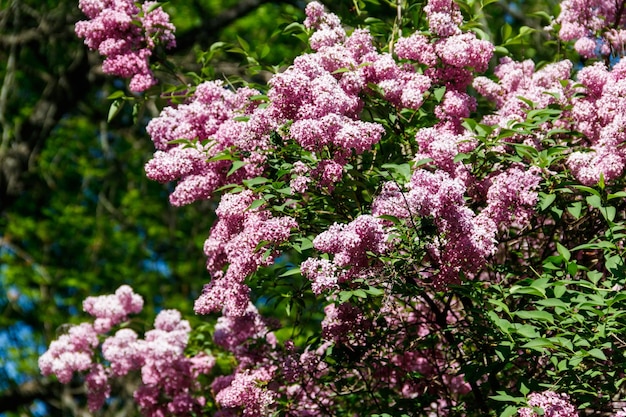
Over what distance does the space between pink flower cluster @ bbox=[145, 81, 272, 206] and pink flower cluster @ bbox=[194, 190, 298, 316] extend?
157mm

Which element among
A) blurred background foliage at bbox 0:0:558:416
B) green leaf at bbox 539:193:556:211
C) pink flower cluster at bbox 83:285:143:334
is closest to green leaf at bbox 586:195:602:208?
green leaf at bbox 539:193:556:211

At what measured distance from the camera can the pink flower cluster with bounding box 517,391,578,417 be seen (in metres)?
3.09

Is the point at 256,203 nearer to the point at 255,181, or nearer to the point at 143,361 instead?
the point at 255,181

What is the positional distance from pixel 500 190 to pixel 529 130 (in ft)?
1.14

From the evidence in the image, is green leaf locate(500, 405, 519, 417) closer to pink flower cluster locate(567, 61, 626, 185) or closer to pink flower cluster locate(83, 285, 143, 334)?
pink flower cluster locate(567, 61, 626, 185)

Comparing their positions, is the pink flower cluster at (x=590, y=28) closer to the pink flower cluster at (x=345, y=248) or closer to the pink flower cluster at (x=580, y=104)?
the pink flower cluster at (x=580, y=104)

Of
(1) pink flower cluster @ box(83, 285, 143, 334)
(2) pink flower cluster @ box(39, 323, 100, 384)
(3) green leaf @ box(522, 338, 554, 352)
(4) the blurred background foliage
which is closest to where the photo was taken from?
(3) green leaf @ box(522, 338, 554, 352)

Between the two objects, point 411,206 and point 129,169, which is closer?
point 411,206

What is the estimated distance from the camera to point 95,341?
520 cm

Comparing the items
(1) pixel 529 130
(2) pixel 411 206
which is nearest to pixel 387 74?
(1) pixel 529 130

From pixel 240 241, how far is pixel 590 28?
244 centimetres

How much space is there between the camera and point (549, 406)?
310 centimetres

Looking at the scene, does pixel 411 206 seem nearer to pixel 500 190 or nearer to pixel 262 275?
pixel 500 190

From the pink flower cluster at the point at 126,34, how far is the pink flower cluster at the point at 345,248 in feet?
5.93
